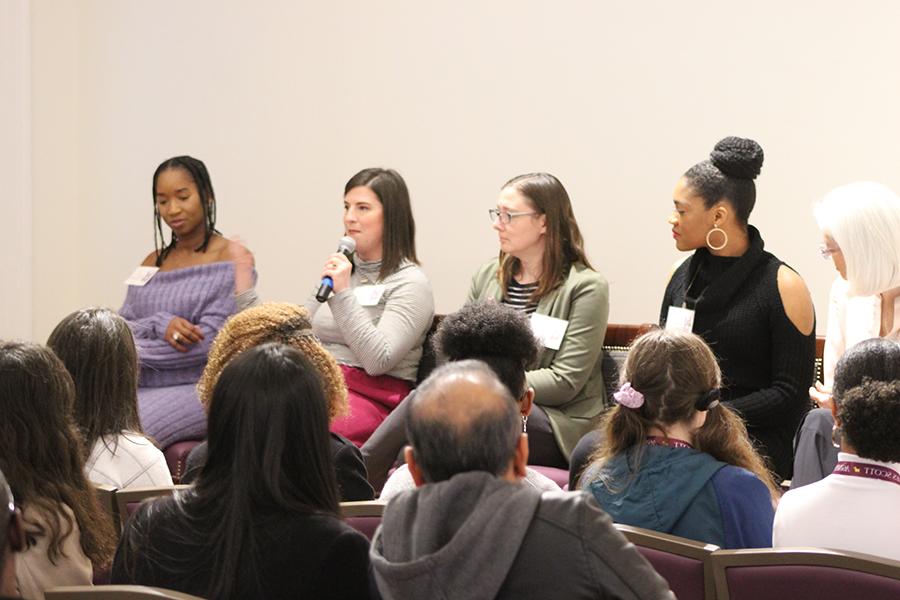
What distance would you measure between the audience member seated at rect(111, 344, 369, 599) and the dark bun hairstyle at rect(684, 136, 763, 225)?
94.6 inches

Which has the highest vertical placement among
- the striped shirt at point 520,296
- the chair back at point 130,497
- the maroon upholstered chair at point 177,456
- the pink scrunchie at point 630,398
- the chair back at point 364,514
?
the pink scrunchie at point 630,398

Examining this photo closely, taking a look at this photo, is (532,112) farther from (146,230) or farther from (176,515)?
(176,515)

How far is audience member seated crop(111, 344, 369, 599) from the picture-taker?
79.8 inches

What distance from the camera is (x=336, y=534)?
2.05m

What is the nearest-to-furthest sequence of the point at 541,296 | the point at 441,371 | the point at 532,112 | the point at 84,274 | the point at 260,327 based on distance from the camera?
the point at 441,371 < the point at 260,327 < the point at 541,296 < the point at 532,112 < the point at 84,274

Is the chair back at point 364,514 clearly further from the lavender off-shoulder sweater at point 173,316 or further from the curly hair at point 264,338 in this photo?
the lavender off-shoulder sweater at point 173,316

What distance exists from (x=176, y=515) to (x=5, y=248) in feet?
14.3

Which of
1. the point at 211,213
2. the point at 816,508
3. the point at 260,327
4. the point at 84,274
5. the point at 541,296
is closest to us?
the point at 816,508

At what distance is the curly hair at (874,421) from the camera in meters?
2.48

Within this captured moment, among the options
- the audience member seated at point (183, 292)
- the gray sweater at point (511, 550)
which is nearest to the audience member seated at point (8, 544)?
the gray sweater at point (511, 550)

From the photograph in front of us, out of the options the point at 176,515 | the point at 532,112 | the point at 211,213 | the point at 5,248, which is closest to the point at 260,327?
the point at 176,515

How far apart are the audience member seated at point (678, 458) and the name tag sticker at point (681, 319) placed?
4.83ft

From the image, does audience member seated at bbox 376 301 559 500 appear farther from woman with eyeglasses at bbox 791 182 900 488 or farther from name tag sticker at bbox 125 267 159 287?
name tag sticker at bbox 125 267 159 287

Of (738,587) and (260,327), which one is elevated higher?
(260,327)
